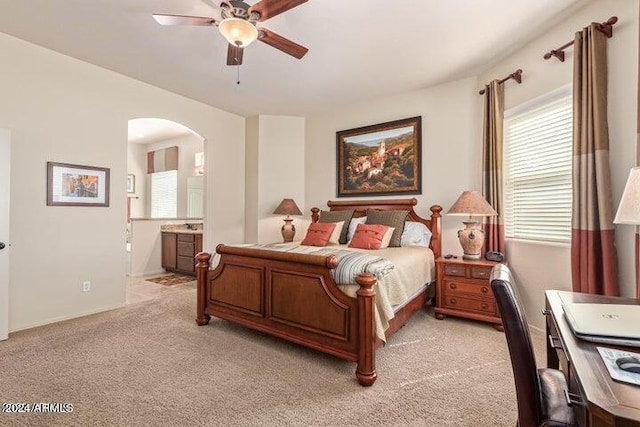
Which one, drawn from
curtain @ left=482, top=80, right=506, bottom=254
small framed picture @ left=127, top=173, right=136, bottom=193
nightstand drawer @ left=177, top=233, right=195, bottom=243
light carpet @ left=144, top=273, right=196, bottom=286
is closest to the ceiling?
curtain @ left=482, top=80, right=506, bottom=254

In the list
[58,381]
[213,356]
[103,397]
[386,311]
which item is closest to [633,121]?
[386,311]

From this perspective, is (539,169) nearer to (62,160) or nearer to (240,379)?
(240,379)

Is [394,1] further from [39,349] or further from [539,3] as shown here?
[39,349]

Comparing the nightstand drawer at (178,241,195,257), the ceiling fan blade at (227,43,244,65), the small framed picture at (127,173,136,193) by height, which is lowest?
the nightstand drawer at (178,241,195,257)

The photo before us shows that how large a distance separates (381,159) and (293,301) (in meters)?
2.72

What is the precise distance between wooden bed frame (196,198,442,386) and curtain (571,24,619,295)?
55.8 inches

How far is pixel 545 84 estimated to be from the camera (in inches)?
113

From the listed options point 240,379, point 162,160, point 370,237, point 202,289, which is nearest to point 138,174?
point 162,160

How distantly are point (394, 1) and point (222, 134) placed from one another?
135 inches

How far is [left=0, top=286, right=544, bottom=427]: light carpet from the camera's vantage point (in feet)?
5.72

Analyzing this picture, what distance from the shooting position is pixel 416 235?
12.6 feet

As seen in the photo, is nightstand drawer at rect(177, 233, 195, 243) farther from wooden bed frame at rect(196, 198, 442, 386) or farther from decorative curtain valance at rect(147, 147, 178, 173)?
wooden bed frame at rect(196, 198, 442, 386)

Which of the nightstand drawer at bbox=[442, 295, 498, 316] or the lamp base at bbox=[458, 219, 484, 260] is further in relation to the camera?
the lamp base at bbox=[458, 219, 484, 260]

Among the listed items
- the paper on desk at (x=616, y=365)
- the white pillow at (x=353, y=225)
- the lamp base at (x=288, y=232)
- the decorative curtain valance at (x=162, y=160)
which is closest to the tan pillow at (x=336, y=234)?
the white pillow at (x=353, y=225)
